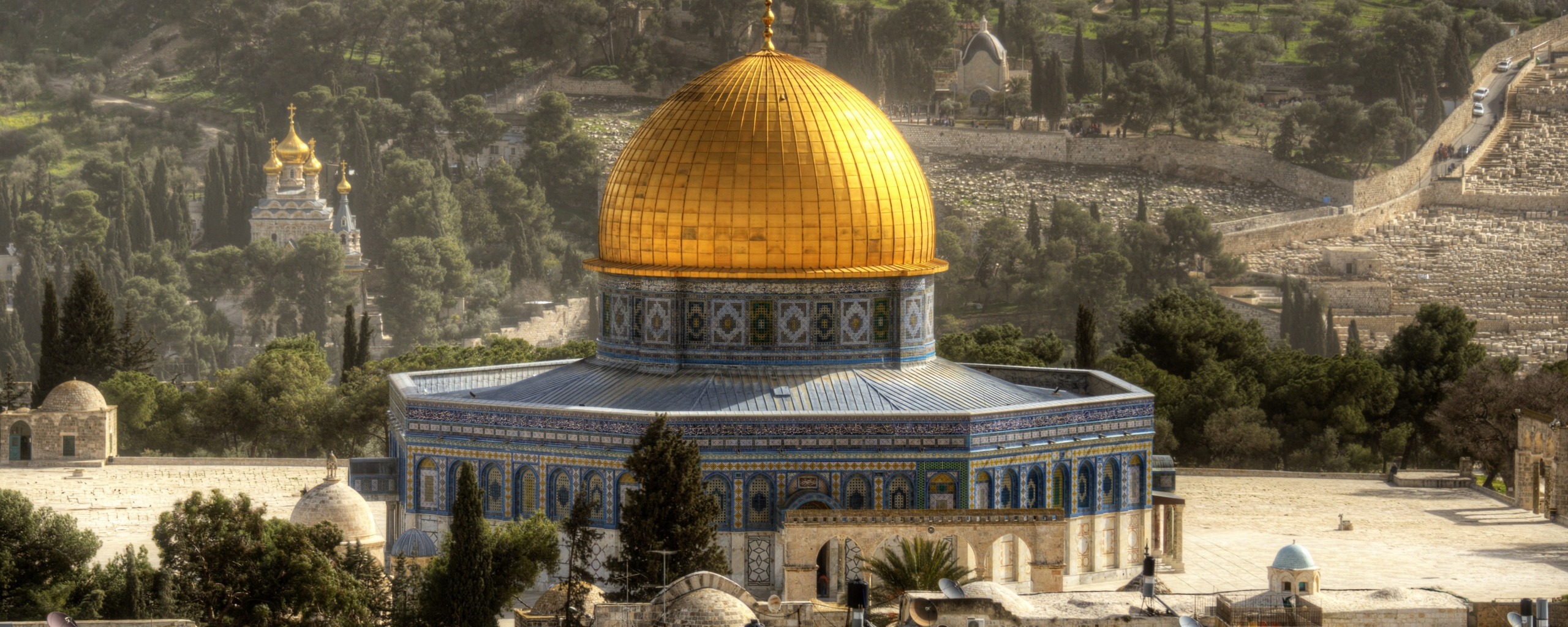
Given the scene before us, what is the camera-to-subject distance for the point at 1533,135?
108875mm

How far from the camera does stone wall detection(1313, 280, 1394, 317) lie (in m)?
89.9

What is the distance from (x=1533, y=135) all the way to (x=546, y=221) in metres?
40.4

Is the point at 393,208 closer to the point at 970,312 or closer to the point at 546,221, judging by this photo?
the point at 546,221

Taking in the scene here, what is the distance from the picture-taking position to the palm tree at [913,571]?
105 ft

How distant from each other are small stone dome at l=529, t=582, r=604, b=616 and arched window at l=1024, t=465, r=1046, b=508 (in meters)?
6.47

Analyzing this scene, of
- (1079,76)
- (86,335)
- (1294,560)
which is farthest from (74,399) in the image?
(1079,76)

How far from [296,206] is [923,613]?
7171 centimetres

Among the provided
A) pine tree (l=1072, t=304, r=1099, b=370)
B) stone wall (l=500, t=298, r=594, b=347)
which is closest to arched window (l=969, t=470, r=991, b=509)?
pine tree (l=1072, t=304, r=1099, b=370)

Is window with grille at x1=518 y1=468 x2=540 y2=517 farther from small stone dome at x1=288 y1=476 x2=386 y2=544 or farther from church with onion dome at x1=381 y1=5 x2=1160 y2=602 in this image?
small stone dome at x1=288 y1=476 x2=386 y2=544

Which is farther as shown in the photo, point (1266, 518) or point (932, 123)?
point (932, 123)

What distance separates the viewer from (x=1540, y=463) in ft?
136

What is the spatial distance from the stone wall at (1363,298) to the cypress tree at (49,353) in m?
48.6

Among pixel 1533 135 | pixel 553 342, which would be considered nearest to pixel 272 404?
pixel 553 342

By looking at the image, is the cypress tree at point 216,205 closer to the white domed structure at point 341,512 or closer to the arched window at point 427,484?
the arched window at point 427,484
